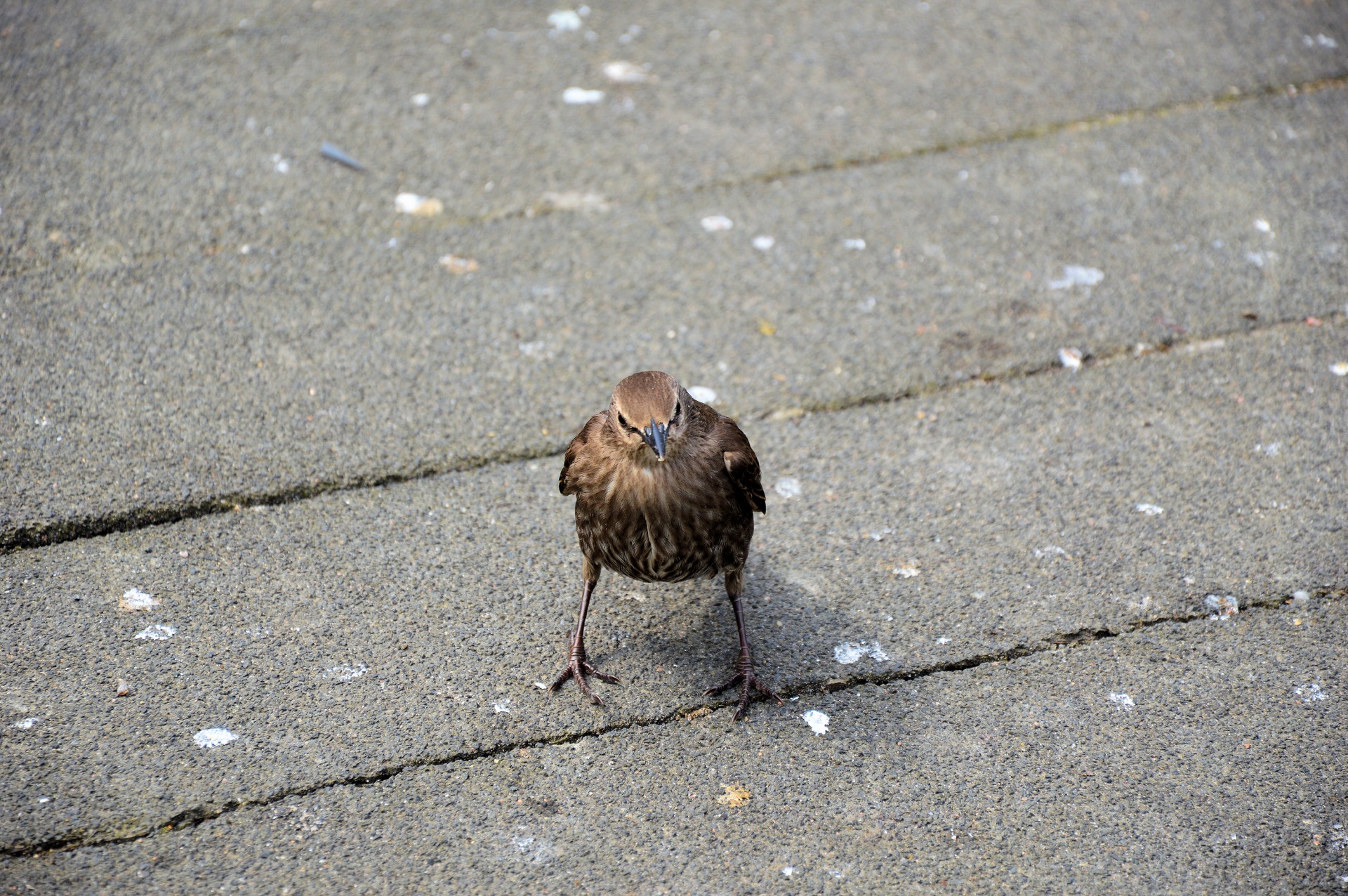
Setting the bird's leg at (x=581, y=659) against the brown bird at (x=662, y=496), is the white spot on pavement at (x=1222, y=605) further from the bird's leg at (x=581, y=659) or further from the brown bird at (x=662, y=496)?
the bird's leg at (x=581, y=659)

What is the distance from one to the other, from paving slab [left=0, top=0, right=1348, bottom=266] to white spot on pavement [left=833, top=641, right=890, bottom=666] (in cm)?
294

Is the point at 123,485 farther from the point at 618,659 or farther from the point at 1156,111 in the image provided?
the point at 1156,111

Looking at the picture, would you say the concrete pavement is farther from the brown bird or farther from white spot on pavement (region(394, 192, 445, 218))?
the brown bird

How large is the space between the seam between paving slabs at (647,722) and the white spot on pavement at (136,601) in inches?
36.2

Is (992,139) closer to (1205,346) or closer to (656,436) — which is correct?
(1205,346)

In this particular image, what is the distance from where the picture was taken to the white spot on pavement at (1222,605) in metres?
4.20

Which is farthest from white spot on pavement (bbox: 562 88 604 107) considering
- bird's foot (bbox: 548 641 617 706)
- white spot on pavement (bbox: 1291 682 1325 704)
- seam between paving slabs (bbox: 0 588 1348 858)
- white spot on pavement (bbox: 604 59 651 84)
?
white spot on pavement (bbox: 1291 682 1325 704)

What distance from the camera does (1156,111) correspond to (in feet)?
Answer: 21.8

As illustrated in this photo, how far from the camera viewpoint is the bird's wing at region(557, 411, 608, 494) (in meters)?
4.03

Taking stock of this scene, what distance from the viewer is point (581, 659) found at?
399 cm

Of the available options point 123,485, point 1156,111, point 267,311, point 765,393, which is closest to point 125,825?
point 123,485

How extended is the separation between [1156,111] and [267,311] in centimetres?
502

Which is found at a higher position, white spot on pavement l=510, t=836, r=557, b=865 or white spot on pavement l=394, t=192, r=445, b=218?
white spot on pavement l=394, t=192, r=445, b=218

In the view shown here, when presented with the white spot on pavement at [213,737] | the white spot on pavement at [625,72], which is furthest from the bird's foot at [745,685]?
the white spot on pavement at [625,72]
